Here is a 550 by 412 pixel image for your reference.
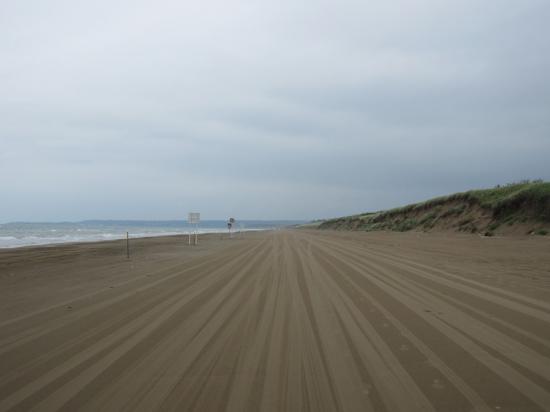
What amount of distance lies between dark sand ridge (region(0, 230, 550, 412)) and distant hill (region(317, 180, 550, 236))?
1816 cm

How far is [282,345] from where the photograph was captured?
19.0 feet

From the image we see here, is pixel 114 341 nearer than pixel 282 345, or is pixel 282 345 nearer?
pixel 282 345

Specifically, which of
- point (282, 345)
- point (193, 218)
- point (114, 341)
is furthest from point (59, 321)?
point (193, 218)

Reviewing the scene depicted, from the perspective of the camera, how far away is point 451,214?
38.6 metres

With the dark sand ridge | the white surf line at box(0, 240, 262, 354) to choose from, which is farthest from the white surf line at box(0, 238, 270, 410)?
the white surf line at box(0, 240, 262, 354)

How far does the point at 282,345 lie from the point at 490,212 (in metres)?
30.5

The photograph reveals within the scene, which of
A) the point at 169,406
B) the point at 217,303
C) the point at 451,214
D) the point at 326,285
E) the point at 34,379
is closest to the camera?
the point at 169,406

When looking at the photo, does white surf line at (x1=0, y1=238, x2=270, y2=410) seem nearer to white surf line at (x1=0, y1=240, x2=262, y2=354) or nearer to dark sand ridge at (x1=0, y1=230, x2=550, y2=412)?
dark sand ridge at (x1=0, y1=230, x2=550, y2=412)

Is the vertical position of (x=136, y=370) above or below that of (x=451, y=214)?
below

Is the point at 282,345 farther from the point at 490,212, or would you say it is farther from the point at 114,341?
the point at 490,212

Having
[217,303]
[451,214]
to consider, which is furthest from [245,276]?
[451,214]

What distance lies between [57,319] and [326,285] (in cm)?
569

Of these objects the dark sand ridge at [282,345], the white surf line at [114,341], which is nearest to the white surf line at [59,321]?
the dark sand ridge at [282,345]

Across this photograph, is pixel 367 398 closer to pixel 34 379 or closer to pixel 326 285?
pixel 34 379
